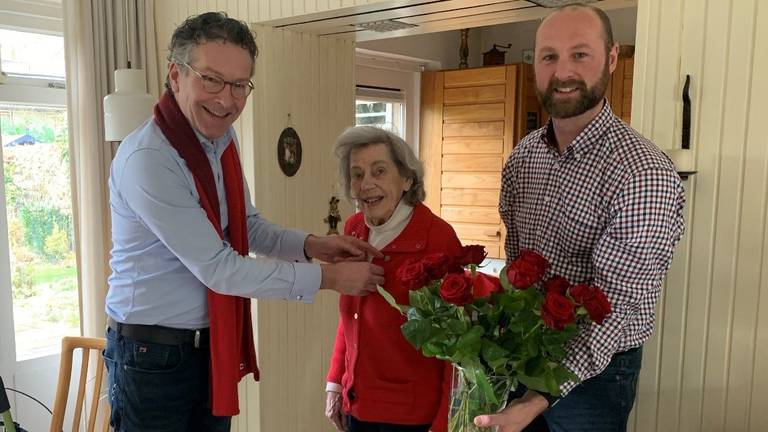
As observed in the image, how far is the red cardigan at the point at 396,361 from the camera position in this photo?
158 cm

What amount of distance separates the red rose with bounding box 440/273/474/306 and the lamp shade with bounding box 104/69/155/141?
1.59 m

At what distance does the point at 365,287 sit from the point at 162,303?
0.50 meters

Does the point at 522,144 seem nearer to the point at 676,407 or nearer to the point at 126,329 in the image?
the point at 676,407

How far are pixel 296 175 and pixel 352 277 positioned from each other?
1.08 meters

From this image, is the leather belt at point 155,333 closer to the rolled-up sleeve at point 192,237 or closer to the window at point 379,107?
the rolled-up sleeve at point 192,237

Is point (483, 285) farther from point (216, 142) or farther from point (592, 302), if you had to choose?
point (216, 142)

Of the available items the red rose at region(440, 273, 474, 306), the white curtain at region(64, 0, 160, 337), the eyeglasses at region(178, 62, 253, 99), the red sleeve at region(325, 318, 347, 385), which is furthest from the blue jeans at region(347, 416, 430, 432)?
the white curtain at region(64, 0, 160, 337)

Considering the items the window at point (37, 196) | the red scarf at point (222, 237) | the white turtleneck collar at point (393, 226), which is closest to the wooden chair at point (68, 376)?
the red scarf at point (222, 237)

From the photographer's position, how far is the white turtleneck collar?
1660 mm

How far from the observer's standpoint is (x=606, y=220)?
48.9 inches

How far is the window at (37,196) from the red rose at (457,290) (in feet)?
7.91

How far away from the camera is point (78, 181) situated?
260 centimetres

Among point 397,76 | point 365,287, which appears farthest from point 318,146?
point 397,76

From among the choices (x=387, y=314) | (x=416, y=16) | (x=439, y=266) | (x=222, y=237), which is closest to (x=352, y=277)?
(x=387, y=314)
